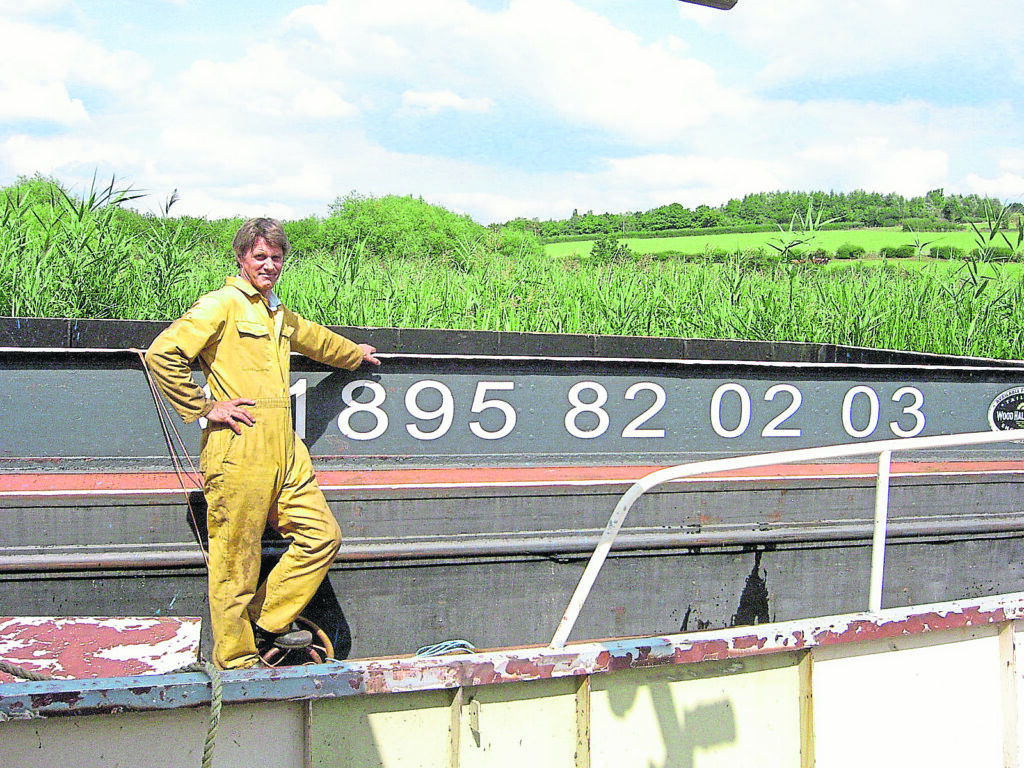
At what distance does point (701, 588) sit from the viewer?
3938 millimetres

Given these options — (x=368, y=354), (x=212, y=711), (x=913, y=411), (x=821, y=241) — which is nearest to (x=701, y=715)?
(x=212, y=711)

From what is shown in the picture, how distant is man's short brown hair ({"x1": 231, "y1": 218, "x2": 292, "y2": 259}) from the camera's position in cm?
319

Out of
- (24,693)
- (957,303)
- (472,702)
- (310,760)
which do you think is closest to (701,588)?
(472,702)

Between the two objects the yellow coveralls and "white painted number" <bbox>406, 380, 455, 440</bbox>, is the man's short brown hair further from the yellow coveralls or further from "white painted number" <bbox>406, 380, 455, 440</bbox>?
"white painted number" <bbox>406, 380, 455, 440</bbox>

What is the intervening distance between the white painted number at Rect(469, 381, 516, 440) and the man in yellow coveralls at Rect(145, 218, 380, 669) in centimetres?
79

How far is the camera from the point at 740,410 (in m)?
4.11

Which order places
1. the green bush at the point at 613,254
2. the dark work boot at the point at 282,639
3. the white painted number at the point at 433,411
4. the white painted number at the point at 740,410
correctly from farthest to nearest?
the green bush at the point at 613,254
the white painted number at the point at 740,410
the white painted number at the point at 433,411
the dark work boot at the point at 282,639

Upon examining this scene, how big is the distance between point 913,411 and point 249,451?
3180 mm

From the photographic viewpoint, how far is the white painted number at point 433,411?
146 inches

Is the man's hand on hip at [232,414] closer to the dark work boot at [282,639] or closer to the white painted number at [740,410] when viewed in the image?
the dark work boot at [282,639]

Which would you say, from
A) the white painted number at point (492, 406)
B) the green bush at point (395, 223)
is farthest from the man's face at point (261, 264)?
the green bush at point (395, 223)

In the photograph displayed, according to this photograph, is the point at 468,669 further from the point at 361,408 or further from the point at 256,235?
the point at 256,235

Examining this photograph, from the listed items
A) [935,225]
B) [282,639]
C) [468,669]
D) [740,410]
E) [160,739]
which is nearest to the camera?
[160,739]

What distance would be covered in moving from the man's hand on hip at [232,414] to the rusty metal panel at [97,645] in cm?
74
